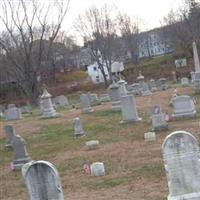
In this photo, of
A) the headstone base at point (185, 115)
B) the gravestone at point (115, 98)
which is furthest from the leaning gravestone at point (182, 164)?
the gravestone at point (115, 98)

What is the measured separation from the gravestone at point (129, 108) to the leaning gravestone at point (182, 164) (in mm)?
12860

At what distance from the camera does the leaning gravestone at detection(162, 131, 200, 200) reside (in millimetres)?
7531

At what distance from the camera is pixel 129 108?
67.6ft

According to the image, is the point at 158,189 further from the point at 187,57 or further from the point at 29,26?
the point at 187,57

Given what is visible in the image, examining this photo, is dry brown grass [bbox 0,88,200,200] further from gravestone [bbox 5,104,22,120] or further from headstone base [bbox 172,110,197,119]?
gravestone [bbox 5,104,22,120]

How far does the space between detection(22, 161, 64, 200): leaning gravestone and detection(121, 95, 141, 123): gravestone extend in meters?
13.2

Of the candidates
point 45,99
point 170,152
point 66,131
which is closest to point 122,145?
point 66,131

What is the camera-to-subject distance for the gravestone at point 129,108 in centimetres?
2053

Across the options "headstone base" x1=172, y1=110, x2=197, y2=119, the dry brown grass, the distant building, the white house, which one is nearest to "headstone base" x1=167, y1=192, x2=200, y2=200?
the dry brown grass

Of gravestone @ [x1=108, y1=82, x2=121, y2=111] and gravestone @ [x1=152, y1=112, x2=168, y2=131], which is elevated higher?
gravestone @ [x1=108, y1=82, x2=121, y2=111]

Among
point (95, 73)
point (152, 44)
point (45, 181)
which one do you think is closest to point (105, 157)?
point (45, 181)

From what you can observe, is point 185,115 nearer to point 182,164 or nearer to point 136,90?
point 182,164

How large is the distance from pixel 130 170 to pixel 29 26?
36819mm

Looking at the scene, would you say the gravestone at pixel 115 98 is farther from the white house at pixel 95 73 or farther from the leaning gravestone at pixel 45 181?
the white house at pixel 95 73
